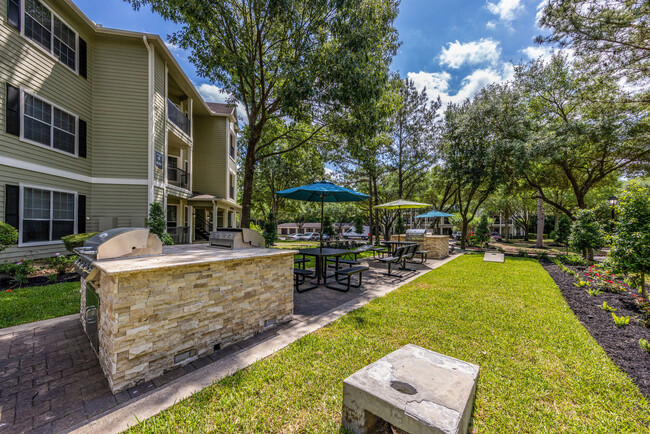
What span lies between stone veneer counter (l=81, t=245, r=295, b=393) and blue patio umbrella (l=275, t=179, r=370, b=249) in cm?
283

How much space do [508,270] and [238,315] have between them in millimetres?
9593

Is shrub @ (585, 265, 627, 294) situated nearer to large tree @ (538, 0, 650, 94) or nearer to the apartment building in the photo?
large tree @ (538, 0, 650, 94)

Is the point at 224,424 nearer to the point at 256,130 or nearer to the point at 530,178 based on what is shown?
the point at 256,130

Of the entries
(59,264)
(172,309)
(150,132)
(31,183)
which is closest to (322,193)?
(172,309)

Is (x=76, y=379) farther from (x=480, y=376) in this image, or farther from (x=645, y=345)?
(x=645, y=345)

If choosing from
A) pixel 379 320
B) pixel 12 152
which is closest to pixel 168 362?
pixel 379 320

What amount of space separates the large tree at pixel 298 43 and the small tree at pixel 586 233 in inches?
374

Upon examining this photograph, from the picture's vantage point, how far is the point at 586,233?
932 centimetres

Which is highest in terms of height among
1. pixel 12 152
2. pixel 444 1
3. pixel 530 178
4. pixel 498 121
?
pixel 444 1

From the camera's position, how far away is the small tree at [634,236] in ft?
14.8

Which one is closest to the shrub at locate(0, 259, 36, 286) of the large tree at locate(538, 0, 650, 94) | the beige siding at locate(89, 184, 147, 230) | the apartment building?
the apartment building

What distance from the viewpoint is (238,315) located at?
328 centimetres

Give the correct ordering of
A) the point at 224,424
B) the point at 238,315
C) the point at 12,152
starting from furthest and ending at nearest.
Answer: the point at 12,152
the point at 238,315
the point at 224,424

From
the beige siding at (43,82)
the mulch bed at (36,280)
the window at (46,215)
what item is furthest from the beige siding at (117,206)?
the mulch bed at (36,280)
